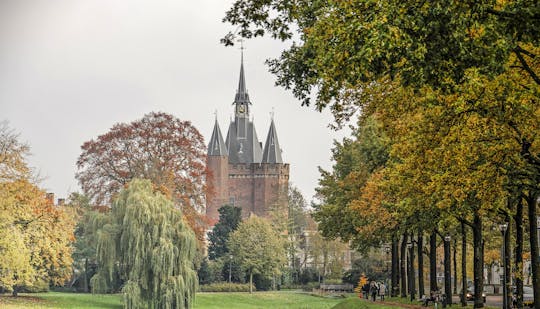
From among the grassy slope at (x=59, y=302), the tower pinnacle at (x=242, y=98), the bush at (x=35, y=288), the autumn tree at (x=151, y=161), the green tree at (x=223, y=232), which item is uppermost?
the tower pinnacle at (x=242, y=98)

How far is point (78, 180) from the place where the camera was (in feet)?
198

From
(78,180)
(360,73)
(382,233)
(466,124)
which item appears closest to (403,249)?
(382,233)

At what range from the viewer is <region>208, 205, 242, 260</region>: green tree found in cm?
8594

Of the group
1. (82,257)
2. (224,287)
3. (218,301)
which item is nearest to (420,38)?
(218,301)

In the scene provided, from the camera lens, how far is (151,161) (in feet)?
200

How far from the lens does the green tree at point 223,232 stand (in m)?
85.9

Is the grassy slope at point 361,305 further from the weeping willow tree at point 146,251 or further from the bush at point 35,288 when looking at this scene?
the bush at point 35,288

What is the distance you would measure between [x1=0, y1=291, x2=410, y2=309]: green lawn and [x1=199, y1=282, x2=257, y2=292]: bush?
3.46m

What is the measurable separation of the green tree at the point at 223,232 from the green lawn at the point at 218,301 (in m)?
12.1

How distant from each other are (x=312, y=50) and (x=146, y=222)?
109 feet

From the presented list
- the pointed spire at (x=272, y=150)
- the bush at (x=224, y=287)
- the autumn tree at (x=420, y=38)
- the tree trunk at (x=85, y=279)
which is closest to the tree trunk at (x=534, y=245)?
the autumn tree at (x=420, y=38)

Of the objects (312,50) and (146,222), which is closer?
(312,50)

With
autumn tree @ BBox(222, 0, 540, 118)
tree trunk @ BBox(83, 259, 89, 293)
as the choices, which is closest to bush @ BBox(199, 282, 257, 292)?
tree trunk @ BBox(83, 259, 89, 293)

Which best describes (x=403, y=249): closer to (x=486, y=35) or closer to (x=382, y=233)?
(x=382, y=233)
